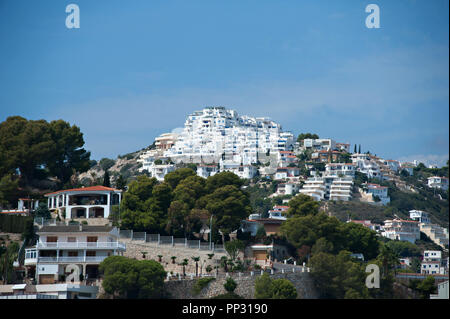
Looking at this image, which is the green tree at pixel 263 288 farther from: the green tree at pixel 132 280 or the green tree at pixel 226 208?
the green tree at pixel 226 208

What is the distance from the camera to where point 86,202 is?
7038cm

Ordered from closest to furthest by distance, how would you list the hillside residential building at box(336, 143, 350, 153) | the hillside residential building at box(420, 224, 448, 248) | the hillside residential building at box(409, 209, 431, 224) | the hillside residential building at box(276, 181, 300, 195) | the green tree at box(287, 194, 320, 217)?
the green tree at box(287, 194, 320, 217), the hillside residential building at box(420, 224, 448, 248), the hillside residential building at box(409, 209, 431, 224), the hillside residential building at box(276, 181, 300, 195), the hillside residential building at box(336, 143, 350, 153)

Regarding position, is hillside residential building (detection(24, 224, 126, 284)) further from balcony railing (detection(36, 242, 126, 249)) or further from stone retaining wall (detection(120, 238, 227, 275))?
stone retaining wall (detection(120, 238, 227, 275))

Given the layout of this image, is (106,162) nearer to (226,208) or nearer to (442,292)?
(226,208)

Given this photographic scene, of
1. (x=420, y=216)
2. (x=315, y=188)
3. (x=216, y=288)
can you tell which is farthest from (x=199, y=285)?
(x=315, y=188)

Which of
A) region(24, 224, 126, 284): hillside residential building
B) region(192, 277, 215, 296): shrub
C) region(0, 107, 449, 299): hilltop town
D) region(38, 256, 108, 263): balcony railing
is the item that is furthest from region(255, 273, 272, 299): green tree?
region(38, 256, 108, 263): balcony railing

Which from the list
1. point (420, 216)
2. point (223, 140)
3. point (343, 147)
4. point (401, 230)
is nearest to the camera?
point (401, 230)

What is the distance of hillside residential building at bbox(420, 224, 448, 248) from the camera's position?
13212cm

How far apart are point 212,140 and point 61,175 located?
93894 mm

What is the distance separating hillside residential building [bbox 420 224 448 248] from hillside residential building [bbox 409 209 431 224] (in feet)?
10.3

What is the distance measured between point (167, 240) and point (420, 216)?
82.5 m

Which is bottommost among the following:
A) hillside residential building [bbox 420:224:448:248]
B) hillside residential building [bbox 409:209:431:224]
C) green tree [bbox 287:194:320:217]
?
hillside residential building [bbox 420:224:448:248]

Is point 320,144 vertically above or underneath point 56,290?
above
